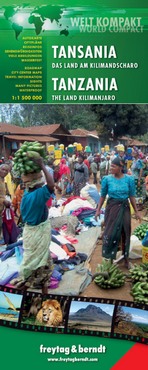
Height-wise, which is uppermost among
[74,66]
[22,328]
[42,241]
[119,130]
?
[74,66]

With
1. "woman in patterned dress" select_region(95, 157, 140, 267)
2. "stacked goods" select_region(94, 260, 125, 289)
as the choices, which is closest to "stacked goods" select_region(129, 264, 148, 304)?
"stacked goods" select_region(94, 260, 125, 289)

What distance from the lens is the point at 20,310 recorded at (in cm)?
307

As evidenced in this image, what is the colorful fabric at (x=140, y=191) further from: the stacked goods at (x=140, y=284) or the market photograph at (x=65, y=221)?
the stacked goods at (x=140, y=284)

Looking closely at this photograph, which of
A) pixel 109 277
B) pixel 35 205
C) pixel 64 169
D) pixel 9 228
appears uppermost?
pixel 35 205

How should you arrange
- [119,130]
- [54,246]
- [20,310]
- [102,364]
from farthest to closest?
[119,130] < [54,246] < [20,310] < [102,364]

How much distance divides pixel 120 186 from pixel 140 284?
3.67ft

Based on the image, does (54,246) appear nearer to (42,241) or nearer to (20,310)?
(42,241)

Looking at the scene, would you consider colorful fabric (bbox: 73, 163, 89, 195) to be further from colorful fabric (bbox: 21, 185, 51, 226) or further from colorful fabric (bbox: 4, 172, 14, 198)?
colorful fabric (bbox: 21, 185, 51, 226)

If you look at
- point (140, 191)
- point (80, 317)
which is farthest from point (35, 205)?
point (140, 191)

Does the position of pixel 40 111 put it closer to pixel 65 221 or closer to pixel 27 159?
pixel 27 159

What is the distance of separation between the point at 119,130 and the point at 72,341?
3387 millimetres

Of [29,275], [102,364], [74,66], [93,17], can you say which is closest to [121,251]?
[29,275]

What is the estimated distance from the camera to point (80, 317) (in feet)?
9.90

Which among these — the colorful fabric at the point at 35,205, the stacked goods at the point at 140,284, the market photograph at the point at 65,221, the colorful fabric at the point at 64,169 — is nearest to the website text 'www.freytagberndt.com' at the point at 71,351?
the market photograph at the point at 65,221
